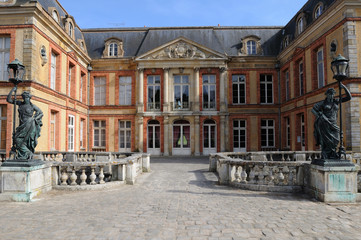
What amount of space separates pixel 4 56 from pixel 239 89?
608 inches

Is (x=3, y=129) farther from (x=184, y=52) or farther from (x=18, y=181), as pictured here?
(x=184, y=52)

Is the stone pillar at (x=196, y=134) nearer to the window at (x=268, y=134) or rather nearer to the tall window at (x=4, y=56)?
the window at (x=268, y=134)

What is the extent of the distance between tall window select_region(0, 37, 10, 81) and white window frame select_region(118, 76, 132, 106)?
8702mm

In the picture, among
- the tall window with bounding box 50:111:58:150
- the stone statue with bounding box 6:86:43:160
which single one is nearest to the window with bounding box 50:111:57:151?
the tall window with bounding box 50:111:58:150

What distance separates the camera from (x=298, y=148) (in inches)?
653

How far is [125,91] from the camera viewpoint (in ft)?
67.8

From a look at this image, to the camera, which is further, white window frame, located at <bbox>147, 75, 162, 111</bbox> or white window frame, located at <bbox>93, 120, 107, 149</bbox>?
white window frame, located at <bbox>93, 120, 107, 149</bbox>

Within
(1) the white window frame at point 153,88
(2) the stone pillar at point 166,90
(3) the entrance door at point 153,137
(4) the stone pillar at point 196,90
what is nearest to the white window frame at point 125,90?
(1) the white window frame at point 153,88

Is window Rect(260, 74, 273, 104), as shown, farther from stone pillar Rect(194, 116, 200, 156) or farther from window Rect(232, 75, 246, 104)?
stone pillar Rect(194, 116, 200, 156)

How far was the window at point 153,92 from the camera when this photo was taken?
20094 mm

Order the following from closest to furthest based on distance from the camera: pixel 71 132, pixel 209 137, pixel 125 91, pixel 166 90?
pixel 71 132
pixel 166 90
pixel 209 137
pixel 125 91

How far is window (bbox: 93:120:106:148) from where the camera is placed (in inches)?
803

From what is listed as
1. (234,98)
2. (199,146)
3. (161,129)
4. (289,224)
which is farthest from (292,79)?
(289,224)

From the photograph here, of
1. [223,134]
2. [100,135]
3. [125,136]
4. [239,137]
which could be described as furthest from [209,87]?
[100,135]
